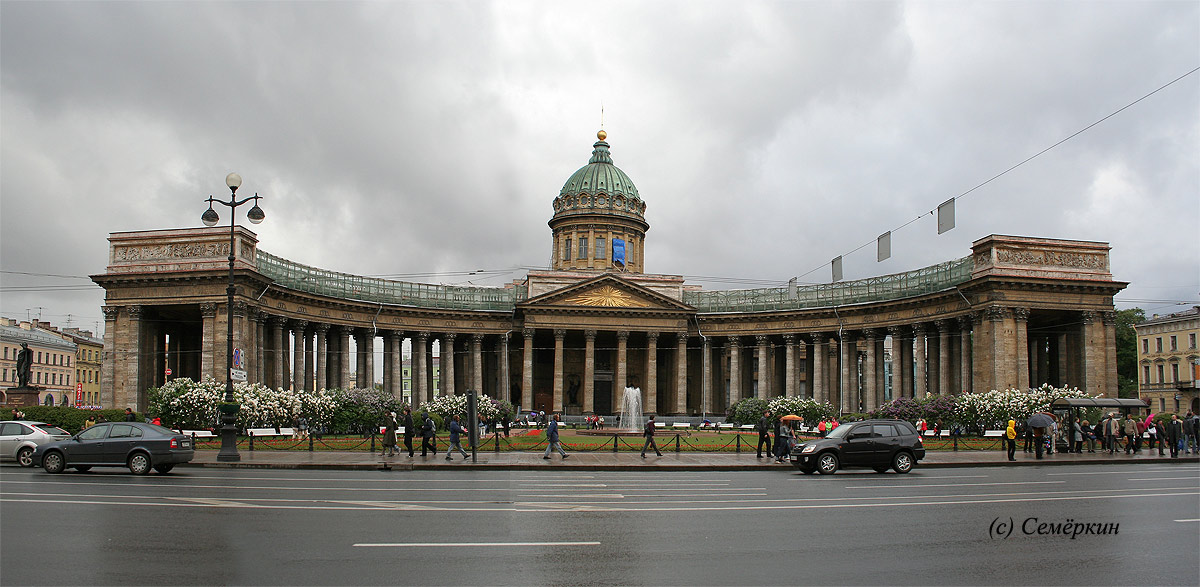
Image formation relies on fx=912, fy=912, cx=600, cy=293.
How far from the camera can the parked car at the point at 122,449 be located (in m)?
23.8

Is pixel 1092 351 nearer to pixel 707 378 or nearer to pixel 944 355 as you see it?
pixel 944 355

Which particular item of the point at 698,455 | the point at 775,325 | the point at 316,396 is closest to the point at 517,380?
the point at 775,325

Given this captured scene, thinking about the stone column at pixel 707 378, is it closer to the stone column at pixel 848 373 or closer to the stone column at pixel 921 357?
the stone column at pixel 848 373

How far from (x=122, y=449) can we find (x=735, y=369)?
54951 mm

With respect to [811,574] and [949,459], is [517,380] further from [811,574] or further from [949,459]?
[811,574]

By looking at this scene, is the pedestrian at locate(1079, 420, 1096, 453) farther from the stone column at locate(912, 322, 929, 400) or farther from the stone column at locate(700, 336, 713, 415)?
the stone column at locate(700, 336, 713, 415)

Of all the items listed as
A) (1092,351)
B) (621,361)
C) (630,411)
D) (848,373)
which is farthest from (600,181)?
(1092,351)

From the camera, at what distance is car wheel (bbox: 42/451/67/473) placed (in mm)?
24188

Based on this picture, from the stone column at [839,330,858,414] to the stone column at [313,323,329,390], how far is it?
37083mm

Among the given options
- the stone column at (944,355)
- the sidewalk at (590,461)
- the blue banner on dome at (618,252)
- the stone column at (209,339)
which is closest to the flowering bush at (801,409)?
the stone column at (944,355)

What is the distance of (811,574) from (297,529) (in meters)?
7.47

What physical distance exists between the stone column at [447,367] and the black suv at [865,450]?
46.1 meters

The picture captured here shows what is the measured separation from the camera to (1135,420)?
1549 inches

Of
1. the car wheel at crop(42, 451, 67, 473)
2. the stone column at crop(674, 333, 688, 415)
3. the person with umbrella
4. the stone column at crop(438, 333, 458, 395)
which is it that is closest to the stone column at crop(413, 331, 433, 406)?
the stone column at crop(438, 333, 458, 395)
